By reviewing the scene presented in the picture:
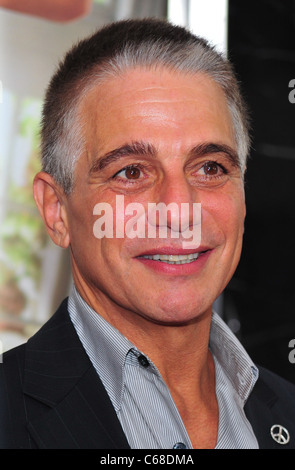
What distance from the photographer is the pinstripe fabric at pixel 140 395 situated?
1.44 m

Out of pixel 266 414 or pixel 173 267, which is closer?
pixel 173 267

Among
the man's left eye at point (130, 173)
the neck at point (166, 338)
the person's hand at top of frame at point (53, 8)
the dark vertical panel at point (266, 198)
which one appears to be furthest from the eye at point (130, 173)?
the dark vertical panel at point (266, 198)

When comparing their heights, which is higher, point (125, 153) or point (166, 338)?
point (125, 153)

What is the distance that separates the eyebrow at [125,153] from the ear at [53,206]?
0.14 m

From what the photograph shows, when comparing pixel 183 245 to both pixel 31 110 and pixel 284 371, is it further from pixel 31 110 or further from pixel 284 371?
pixel 284 371

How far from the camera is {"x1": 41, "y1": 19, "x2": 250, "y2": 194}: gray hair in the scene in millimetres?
1565

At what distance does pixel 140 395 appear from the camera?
1.47 meters

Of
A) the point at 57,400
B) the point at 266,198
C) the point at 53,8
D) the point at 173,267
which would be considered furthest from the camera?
the point at 266,198

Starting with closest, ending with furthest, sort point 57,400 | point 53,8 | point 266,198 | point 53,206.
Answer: point 57,400
point 53,206
point 53,8
point 266,198

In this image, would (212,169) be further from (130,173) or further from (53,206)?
(53,206)

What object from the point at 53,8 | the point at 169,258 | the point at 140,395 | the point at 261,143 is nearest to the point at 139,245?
the point at 169,258

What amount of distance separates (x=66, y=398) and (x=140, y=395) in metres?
0.15

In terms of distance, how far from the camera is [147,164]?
1502 millimetres

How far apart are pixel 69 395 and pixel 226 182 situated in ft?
1.81
